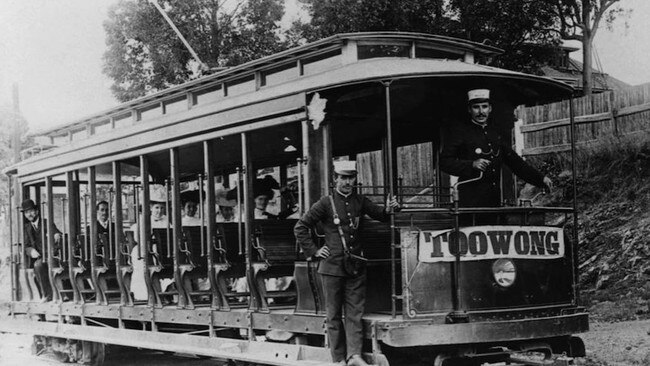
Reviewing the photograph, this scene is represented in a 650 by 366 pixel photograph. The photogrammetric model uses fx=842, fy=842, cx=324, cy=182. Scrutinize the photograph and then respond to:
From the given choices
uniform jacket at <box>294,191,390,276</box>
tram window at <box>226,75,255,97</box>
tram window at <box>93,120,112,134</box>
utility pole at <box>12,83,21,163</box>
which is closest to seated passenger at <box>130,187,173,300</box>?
tram window at <box>93,120,112,134</box>

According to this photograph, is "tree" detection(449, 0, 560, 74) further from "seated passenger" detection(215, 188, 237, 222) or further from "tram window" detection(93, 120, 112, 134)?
"tram window" detection(93, 120, 112, 134)

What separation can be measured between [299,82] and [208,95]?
68.4 inches

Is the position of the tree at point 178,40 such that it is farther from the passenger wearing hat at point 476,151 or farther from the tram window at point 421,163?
the passenger wearing hat at point 476,151

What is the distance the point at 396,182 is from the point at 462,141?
4.54 feet

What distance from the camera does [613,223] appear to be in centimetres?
1263

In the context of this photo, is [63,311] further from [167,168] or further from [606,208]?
[606,208]

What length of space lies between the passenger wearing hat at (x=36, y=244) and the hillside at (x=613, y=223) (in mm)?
7122

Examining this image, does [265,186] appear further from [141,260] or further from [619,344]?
[619,344]

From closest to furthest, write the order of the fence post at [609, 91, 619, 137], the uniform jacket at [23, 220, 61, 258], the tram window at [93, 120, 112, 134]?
the tram window at [93, 120, 112, 134] → the uniform jacket at [23, 220, 61, 258] → the fence post at [609, 91, 619, 137]

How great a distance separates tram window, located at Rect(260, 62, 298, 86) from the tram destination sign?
209cm

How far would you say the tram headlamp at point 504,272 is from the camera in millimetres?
6305

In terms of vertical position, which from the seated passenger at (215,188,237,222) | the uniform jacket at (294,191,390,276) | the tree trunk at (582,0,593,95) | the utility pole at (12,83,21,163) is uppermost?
the tree trunk at (582,0,593,95)

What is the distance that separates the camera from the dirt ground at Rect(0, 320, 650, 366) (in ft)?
26.8

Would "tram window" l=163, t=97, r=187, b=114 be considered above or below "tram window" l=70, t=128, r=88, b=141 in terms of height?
above
